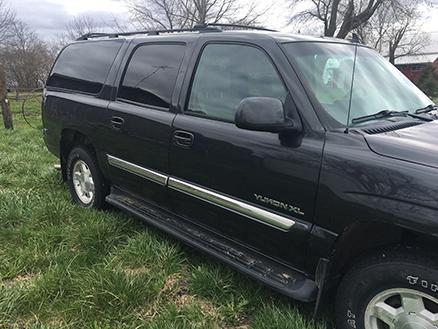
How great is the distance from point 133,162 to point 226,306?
1502 millimetres

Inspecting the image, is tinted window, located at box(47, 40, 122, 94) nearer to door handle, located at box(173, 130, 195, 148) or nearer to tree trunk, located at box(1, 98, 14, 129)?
door handle, located at box(173, 130, 195, 148)

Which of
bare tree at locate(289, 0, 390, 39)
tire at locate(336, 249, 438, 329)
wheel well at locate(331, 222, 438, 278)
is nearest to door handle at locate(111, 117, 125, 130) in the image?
wheel well at locate(331, 222, 438, 278)

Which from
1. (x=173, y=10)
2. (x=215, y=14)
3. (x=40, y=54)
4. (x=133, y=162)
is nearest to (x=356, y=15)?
(x=215, y=14)

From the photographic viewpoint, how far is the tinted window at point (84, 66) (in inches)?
Result: 166

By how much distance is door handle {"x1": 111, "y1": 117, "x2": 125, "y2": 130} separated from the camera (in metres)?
3.77

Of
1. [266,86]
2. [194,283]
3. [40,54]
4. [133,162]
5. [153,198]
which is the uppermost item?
[266,86]

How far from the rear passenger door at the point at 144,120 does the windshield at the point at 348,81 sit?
1079 mm

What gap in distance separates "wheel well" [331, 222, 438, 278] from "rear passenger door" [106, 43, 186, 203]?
4.97 feet

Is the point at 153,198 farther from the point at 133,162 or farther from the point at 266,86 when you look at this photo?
the point at 266,86

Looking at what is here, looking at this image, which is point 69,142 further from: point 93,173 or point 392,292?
point 392,292

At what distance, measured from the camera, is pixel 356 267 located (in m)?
2.38

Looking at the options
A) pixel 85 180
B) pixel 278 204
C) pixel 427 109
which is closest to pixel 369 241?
pixel 278 204

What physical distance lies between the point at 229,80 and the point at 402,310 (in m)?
1.80

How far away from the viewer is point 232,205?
2906mm
